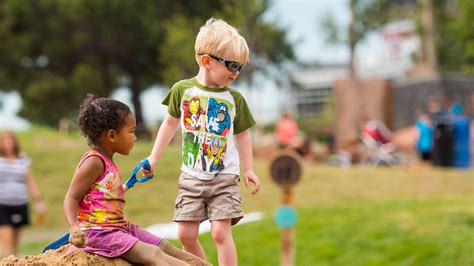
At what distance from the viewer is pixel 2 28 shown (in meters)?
37.9

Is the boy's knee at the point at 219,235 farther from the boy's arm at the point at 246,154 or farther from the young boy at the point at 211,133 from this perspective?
the boy's arm at the point at 246,154

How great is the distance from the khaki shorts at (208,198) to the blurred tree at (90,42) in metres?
33.5

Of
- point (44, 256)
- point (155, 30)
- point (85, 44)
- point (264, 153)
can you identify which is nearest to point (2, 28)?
point (85, 44)

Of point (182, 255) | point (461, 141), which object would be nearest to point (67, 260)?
point (182, 255)

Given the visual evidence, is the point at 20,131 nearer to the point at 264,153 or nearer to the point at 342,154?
the point at 264,153

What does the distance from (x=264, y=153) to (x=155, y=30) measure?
34.3 ft

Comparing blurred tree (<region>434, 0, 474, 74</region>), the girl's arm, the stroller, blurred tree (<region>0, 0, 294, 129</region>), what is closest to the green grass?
the stroller

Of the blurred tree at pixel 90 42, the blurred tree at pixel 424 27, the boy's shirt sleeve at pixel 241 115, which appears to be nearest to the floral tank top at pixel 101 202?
the boy's shirt sleeve at pixel 241 115

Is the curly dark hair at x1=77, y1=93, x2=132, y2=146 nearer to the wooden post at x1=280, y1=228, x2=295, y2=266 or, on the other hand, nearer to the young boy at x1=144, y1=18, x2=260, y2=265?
the young boy at x1=144, y1=18, x2=260, y2=265

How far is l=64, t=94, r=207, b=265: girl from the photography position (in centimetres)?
299

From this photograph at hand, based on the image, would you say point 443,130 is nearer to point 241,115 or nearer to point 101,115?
point 241,115

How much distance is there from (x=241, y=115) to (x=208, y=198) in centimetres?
35

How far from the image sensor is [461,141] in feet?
82.2

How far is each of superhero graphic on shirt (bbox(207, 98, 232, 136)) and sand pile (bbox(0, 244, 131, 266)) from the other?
0.60m
